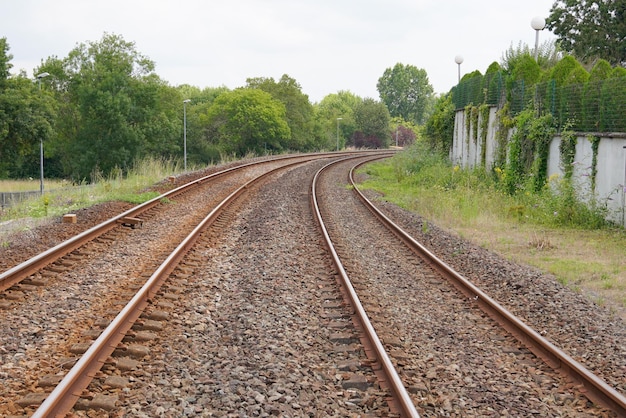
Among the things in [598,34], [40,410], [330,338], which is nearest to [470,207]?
[330,338]

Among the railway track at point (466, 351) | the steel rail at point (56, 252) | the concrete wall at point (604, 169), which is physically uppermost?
the concrete wall at point (604, 169)

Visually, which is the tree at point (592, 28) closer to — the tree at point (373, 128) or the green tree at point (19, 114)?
the green tree at point (19, 114)

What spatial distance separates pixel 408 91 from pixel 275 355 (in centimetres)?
16698

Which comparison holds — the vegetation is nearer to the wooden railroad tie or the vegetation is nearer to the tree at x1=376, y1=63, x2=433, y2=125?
the wooden railroad tie

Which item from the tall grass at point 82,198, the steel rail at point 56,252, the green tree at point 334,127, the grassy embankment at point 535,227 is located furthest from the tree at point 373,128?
the steel rail at point 56,252

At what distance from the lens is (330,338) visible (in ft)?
21.7

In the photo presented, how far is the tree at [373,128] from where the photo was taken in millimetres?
100312

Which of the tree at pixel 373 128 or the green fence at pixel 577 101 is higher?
the tree at pixel 373 128

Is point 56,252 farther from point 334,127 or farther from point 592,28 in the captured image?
point 334,127

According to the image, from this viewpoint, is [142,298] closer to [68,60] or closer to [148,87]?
[148,87]

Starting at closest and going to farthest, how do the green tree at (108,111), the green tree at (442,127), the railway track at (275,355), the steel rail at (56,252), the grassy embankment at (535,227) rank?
the railway track at (275,355)
the steel rail at (56,252)
the grassy embankment at (535,227)
the green tree at (442,127)
the green tree at (108,111)

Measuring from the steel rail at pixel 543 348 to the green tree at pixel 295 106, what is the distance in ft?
237

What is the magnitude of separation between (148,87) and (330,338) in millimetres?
66759

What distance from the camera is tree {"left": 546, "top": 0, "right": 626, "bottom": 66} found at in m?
37.8
